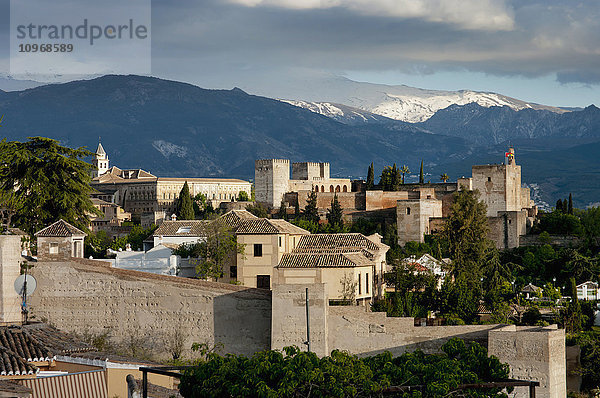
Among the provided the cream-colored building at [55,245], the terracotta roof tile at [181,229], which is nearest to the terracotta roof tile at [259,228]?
Answer: the terracotta roof tile at [181,229]

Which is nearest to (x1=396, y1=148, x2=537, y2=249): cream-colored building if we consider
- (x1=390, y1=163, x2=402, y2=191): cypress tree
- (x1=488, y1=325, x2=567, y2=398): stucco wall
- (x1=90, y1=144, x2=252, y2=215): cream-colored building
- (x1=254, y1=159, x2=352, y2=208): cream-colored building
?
(x1=390, y1=163, x2=402, y2=191): cypress tree

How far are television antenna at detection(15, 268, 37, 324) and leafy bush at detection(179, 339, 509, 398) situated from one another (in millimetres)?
10574

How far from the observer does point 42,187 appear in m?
38.9

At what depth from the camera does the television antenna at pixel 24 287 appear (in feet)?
102

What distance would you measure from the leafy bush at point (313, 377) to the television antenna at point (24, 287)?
10574 millimetres

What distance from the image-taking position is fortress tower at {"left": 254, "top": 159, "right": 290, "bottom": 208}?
271 ft

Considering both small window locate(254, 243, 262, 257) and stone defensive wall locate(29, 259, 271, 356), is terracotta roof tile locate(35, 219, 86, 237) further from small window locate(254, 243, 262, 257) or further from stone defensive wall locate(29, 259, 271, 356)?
small window locate(254, 243, 262, 257)

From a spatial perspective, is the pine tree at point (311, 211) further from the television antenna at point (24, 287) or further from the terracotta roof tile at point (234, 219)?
the television antenna at point (24, 287)

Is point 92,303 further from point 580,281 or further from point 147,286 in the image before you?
point 580,281

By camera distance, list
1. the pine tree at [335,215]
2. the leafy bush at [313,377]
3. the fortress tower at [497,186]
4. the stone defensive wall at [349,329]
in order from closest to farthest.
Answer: the leafy bush at [313,377]
the stone defensive wall at [349,329]
the fortress tower at [497,186]
the pine tree at [335,215]

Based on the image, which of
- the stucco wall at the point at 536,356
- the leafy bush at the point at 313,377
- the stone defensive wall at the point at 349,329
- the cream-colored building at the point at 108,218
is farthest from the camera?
the cream-colored building at the point at 108,218

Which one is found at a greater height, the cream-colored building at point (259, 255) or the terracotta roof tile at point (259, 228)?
the terracotta roof tile at point (259, 228)

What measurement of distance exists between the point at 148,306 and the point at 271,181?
52.0 meters

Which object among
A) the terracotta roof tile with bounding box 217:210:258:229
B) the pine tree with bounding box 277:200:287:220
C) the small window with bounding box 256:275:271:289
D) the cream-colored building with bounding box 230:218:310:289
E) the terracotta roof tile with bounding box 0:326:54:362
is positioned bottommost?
the terracotta roof tile with bounding box 0:326:54:362
